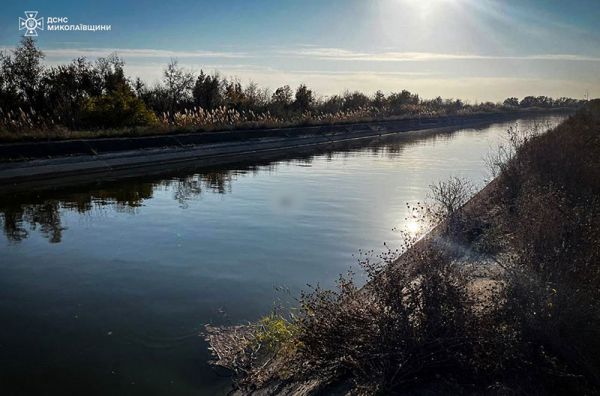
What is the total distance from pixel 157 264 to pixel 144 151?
53.6 feet

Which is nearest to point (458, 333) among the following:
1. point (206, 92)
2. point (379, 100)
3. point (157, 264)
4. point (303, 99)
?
point (157, 264)

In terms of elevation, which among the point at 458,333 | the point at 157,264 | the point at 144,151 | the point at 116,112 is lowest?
the point at 157,264

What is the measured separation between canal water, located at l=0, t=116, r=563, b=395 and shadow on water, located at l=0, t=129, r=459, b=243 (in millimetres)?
86

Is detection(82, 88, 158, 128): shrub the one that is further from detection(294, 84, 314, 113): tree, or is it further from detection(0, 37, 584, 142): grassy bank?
detection(294, 84, 314, 113): tree

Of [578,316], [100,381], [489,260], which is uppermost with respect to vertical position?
[578,316]

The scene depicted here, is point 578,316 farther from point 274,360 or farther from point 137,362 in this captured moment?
point 137,362

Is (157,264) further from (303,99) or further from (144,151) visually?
(303,99)

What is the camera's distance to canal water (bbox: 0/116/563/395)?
5.50m

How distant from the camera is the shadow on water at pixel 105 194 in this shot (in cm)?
1196

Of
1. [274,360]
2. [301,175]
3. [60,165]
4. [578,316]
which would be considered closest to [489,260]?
[578,316]

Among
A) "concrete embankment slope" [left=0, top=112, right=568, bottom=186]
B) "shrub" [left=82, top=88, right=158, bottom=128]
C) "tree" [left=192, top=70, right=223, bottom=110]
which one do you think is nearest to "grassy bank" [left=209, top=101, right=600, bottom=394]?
"concrete embankment slope" [left=0, top=112, right=568, bottom=186]

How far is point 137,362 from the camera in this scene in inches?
219

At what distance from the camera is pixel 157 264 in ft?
29.2

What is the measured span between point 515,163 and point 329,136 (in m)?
27.1
